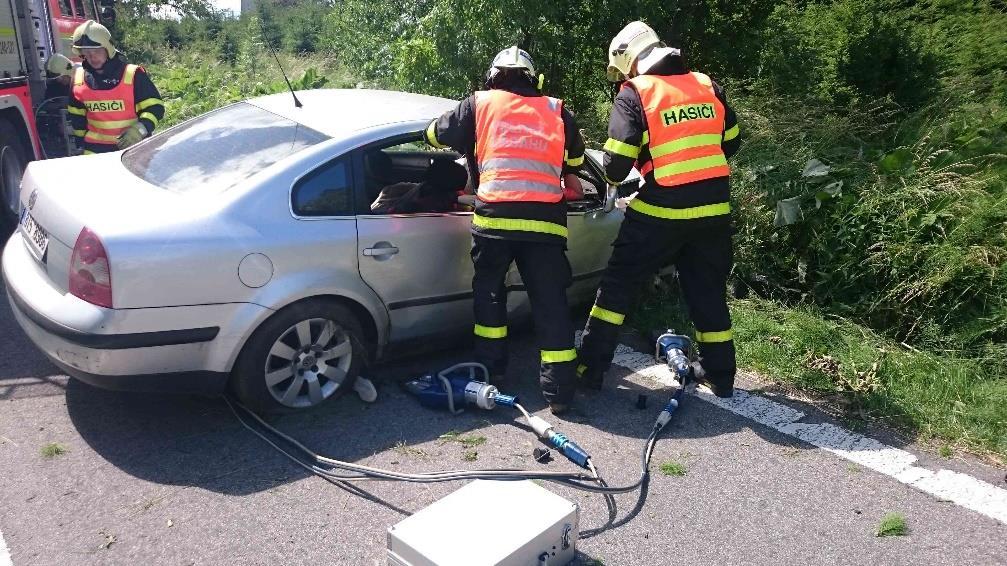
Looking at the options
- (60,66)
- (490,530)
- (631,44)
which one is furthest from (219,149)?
(60,66)

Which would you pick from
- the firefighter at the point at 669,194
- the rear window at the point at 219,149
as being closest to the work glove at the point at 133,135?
the rear window at the point at 219,149

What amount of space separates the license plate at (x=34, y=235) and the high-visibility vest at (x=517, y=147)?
7.00 feet

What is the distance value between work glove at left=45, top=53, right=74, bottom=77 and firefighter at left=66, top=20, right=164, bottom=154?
4.42 feet

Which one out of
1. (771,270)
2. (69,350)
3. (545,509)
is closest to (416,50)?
(771,270)

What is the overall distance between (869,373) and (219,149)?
3.88 metres

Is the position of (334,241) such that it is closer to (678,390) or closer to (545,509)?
(545,509)

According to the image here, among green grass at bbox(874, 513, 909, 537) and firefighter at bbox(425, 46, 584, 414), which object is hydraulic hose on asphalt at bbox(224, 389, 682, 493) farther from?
green grass at bbox(874, 513, 909, 537)

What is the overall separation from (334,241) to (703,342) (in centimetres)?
214

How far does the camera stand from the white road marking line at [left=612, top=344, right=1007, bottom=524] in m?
3.78

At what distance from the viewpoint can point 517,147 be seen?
4.30 metres

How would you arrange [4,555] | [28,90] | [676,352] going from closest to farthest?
[4,555] < [676,352] < [28,90]

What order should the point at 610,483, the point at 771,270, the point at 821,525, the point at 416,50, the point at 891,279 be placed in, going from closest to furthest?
the point at 821,525, the point at 610,483, the point at 891,279, the point at 771,270, the point at 416,50

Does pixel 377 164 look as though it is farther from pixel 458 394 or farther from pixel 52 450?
pixel 52 450

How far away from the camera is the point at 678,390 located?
181 inches
